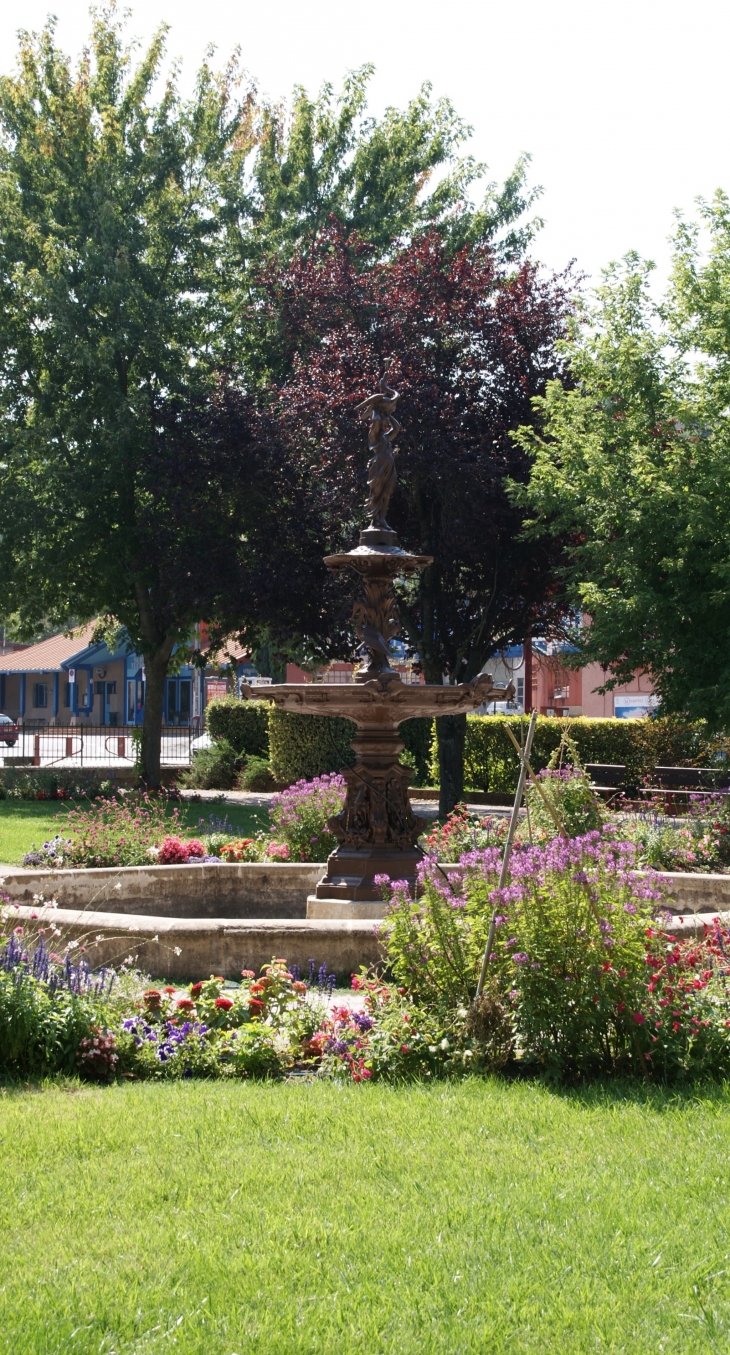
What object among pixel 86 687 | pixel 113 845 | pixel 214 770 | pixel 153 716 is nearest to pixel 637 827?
pixel 113 845

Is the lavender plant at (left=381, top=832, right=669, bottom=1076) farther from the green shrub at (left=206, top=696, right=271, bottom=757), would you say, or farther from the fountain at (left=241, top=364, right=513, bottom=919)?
the green shrub at (left=206, top=696, right=271, bottom=757)

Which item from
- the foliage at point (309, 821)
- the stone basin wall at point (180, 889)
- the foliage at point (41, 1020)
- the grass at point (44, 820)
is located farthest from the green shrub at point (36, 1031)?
the grass at point (44, 820)

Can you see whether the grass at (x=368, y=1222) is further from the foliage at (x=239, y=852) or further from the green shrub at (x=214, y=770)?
the green shrub at (x=214, y=770)

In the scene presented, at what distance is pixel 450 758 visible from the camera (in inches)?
810

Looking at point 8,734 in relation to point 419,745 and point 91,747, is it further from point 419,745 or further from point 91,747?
point 419,745

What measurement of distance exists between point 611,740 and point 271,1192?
69.0ft

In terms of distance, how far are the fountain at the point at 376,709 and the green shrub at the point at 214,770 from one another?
58.6 ft

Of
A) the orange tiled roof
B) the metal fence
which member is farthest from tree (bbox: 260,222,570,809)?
the orange tiled roof

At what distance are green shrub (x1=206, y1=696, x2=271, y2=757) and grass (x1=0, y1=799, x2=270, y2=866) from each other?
5.74 meters

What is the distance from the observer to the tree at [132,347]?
22969 millimetres

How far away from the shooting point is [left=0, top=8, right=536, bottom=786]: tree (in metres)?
23.0

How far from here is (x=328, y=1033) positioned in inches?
224

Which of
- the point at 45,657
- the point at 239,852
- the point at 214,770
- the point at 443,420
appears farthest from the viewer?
the point at 45,657

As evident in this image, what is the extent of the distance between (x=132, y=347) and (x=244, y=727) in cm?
903
